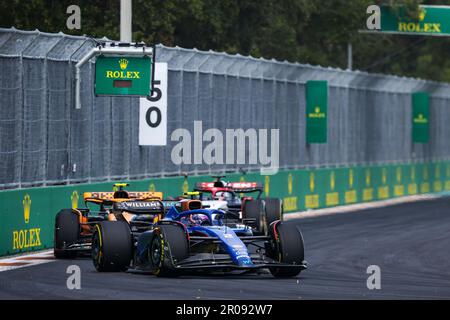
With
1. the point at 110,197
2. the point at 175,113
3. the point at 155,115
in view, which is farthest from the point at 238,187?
the point at 110,197

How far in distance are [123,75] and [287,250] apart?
8.97m

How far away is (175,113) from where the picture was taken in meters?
33.4

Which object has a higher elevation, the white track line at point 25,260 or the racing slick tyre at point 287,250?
the racing slick tyre at point 287,250

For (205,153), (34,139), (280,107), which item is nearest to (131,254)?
(34,139)

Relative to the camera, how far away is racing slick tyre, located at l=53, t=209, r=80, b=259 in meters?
22.9

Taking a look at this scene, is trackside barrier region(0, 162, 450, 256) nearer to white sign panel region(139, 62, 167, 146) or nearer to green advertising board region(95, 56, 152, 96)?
white sign panel region(139, 62, 167, 146)

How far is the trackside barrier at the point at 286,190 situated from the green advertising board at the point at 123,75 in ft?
6.02

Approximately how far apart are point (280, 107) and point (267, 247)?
19.5 meters

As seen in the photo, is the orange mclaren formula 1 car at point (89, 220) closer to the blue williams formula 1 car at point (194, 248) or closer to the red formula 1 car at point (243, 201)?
the blue williams formula 1 car at point (194, 248)

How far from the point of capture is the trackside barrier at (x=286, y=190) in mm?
24125

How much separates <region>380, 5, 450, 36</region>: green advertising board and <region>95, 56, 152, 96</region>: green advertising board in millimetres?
22911

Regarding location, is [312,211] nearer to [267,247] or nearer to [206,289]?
[267,247]

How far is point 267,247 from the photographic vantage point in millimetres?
20500

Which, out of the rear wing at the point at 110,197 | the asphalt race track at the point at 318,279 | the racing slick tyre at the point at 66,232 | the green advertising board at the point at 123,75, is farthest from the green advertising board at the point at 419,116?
the racing slick tyre at the point at 66,232
